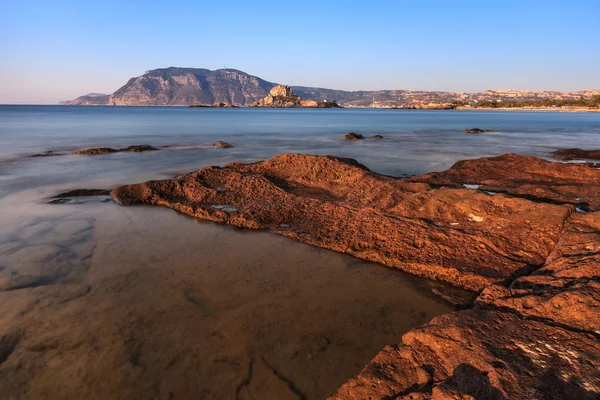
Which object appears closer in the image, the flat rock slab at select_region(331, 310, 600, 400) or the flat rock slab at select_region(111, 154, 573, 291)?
the flat rock slab at select_region(331, 310, 600, 400)

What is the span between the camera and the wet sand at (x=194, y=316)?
3.17 metres

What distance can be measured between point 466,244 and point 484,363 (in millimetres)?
2868

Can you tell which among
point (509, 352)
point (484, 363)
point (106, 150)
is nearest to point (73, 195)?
point (484, 363)

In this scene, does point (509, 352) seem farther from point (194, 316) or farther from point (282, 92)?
point (282, 92)

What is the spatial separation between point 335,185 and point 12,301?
21.3ft

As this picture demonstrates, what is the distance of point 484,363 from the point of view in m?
2.46

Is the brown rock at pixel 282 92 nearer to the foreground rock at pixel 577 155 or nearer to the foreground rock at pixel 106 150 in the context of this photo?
the foreground rock at pixel 106 150

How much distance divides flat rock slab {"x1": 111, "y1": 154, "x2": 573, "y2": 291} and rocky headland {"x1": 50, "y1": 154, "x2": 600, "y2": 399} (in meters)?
0.02

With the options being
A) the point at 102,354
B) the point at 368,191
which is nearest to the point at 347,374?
the point at 102,354

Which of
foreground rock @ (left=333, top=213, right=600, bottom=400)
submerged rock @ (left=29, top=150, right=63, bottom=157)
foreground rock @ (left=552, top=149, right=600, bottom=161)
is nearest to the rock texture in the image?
foreground rock @ (left=333, top=213, right=600, bottom=400)

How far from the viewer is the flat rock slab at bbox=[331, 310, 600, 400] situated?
2.19 meters

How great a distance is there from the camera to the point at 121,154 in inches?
720

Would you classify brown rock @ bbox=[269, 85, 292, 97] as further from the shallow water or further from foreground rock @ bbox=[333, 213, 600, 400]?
foreground rock @ bbox=[333, 213, 600, 400]

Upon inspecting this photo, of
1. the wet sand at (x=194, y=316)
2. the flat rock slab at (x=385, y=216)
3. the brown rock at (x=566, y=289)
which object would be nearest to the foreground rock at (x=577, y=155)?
the flat rock slab at (x=385, y=216)
